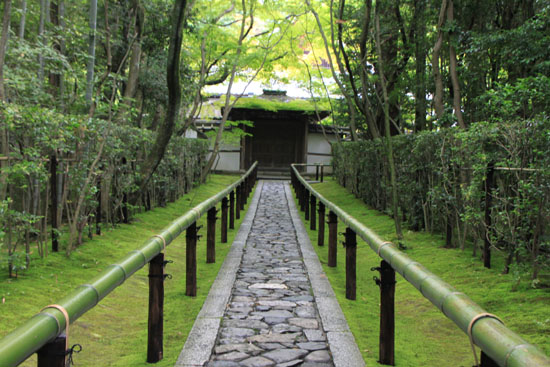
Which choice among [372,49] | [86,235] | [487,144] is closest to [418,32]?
[372,49]

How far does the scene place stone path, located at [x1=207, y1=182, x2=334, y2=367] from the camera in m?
3.36

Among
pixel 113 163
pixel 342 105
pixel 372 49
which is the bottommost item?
pixel 113 163

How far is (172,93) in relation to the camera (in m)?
8.27

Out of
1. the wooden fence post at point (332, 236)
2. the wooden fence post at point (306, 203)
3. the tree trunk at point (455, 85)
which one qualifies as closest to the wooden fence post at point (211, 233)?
the wooden fence post at point (332, 236)

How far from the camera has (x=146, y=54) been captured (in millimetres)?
12836

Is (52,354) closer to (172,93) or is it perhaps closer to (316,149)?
(172,93)

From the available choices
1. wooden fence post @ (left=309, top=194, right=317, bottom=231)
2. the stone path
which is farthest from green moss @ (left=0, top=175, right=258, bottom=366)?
wooden fence post @ (left=309, top=194, right=317, bottom=231)

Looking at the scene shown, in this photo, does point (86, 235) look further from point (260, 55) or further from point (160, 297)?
point (260, 55)

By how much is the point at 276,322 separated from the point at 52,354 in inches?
104

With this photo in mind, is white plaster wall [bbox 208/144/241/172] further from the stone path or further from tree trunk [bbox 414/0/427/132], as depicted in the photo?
the stone path

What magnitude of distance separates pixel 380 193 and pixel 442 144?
4.51 m

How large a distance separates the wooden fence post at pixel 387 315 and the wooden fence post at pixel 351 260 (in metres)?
1.66

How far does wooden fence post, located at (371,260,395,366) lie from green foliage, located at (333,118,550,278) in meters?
2.30

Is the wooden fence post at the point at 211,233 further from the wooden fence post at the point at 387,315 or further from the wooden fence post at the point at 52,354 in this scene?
the wooden fence post at the point at 52,354
